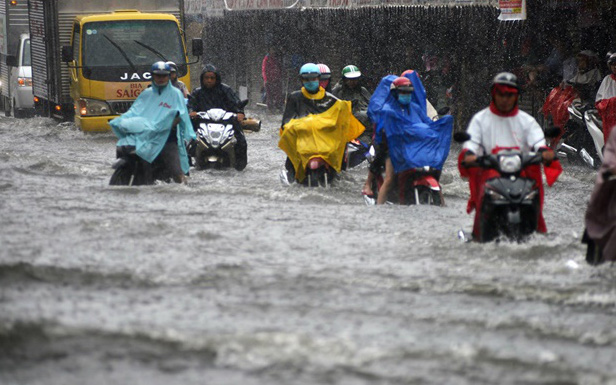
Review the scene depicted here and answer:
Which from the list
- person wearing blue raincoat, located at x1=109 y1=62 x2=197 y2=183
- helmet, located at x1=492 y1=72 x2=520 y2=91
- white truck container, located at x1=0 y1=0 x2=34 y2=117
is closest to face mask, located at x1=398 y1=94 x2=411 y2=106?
person wearing blue raincoat, located at x1=109 y1=62 x2=197 y2=183

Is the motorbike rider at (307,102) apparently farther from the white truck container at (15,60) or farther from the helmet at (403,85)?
the white truck container at (15,60)

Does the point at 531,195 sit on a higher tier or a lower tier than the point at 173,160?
higher

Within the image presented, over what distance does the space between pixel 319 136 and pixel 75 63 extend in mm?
9613

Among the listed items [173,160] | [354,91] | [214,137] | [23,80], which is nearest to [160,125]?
[173,160]

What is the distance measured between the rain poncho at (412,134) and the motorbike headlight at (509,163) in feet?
10.4

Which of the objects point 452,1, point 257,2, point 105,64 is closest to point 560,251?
point 452,1

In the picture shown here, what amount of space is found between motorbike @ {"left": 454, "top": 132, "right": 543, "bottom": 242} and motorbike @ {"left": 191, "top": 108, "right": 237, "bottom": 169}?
7.64 meters

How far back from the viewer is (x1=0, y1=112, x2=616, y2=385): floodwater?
5.89 m

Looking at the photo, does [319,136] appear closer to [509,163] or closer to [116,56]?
[509,163]

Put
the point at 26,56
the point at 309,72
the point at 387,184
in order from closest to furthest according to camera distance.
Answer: the point at 387,184 → the point at 309,72 → the point at 26,56

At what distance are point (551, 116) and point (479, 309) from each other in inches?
443

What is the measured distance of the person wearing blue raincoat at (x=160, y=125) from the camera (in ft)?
44.7

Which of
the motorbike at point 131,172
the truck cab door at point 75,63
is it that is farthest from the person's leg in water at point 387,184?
the truck cab door at point 75,63

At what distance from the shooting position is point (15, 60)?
28688 millimetres
